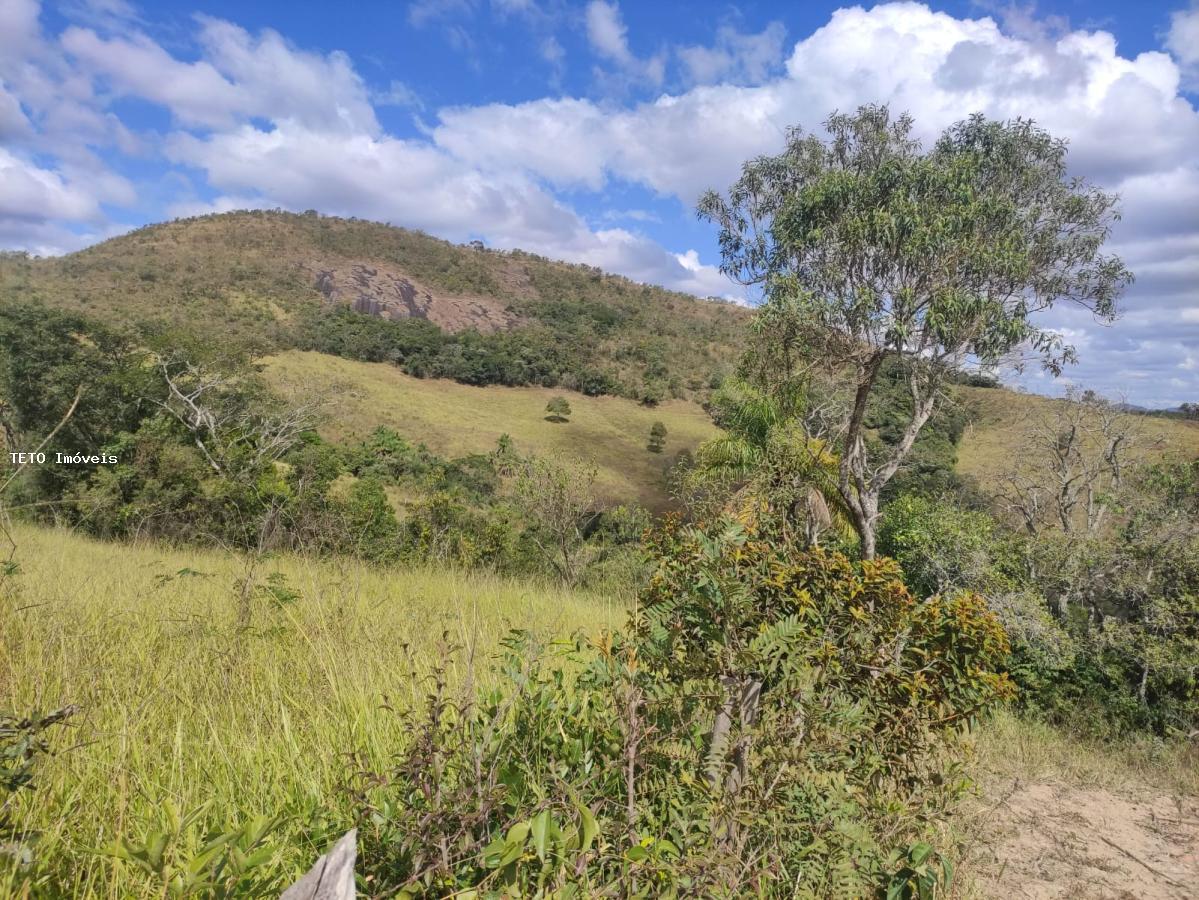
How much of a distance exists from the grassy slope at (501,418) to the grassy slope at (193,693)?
71.4 feet

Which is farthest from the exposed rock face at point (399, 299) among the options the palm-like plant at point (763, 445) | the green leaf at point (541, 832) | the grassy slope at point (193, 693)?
the green leaf at point (541, 832)

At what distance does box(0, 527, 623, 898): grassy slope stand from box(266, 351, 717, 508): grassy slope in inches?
857

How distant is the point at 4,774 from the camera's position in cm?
127

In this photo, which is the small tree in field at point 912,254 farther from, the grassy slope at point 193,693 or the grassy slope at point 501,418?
the grassy slope at point 501,418

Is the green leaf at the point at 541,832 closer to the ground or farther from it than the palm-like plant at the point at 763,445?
closer to the ground

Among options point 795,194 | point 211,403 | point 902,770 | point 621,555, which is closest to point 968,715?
point 902,770

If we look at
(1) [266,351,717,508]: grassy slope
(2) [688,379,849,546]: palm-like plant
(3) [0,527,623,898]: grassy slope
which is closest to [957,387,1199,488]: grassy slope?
(2) [688,379,849,546]: palm-like plant

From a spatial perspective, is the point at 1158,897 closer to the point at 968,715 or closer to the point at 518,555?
the point at 968,715

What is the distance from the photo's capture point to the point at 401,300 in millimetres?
63031

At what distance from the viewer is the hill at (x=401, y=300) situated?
4562cm

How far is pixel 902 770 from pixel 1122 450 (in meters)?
11.8

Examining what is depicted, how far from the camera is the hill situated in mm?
45625

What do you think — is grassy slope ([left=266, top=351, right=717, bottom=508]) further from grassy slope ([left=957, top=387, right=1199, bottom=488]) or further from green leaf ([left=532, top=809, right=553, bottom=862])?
green leaf ([left=532, top=809, right=553, bottom=862])

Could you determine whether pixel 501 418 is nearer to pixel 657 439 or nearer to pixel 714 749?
pixel 657 439
